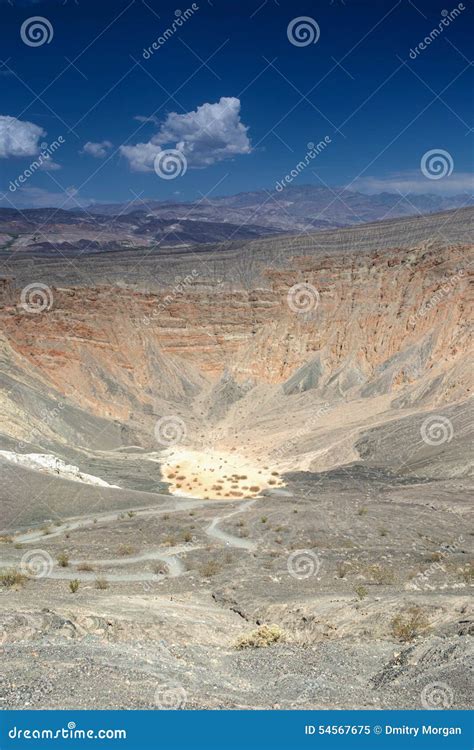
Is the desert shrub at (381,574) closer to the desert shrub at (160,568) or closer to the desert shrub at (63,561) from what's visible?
the desert shrub at (160,568)

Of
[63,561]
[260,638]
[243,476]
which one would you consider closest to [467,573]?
[260,638]

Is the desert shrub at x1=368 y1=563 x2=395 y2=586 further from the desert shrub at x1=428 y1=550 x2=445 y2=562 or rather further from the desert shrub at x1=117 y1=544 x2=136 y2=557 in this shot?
the desert shrub at x1=117 y1=544 x2=136 y2=557

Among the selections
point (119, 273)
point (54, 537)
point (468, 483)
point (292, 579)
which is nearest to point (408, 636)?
point (292, 579)

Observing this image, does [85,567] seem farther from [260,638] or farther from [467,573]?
[467,573]

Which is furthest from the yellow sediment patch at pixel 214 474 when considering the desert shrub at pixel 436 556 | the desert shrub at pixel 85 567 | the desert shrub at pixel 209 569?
the desert shrub at pixel 436 556

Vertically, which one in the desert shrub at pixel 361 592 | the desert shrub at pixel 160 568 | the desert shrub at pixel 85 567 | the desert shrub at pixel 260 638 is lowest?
the desert shrub at pixel 85 567

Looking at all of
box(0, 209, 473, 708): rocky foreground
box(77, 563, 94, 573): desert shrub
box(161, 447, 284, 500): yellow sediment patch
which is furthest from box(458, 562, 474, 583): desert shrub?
box(161, 447, 284, 500): yellow sediment patch
